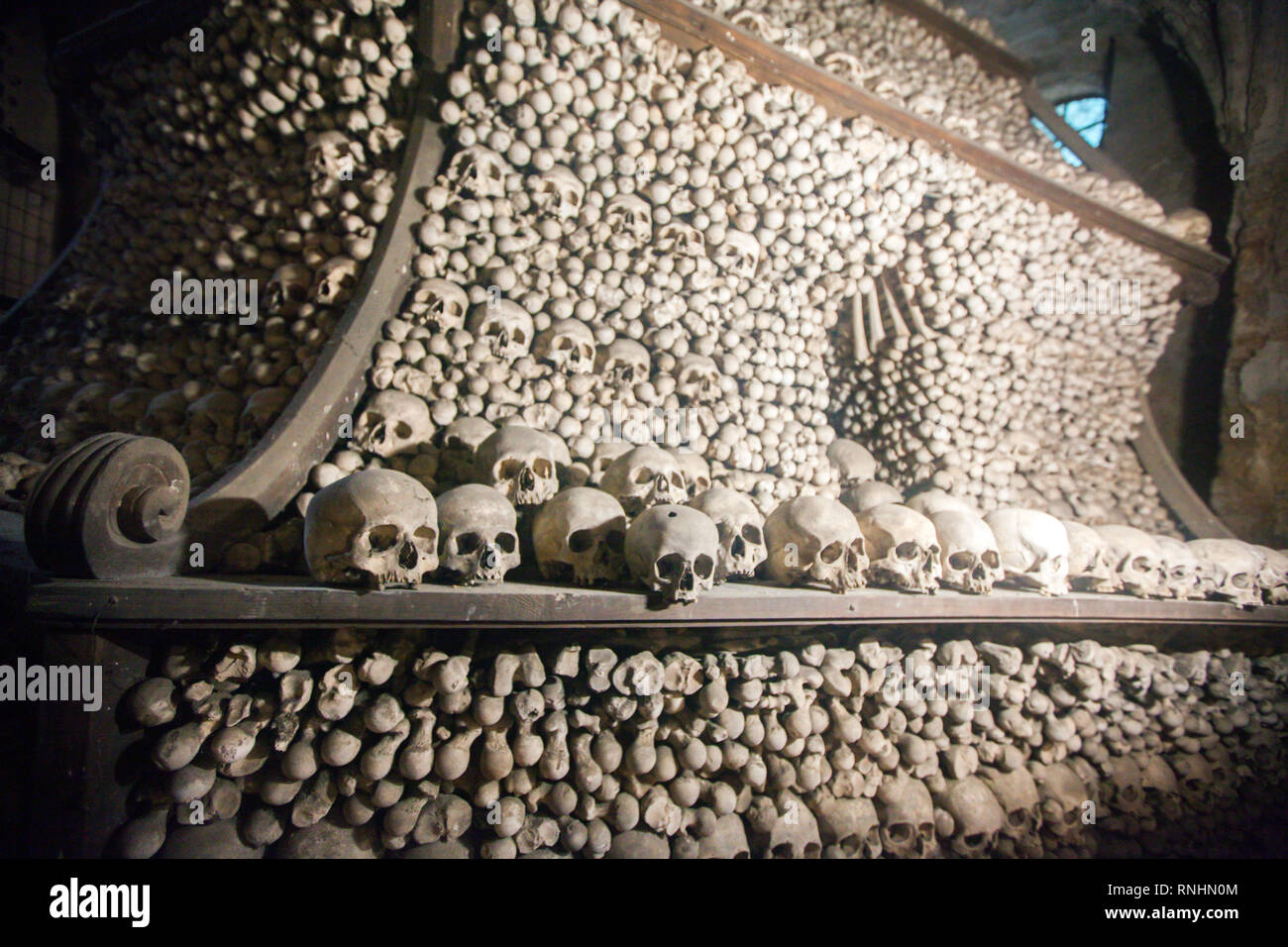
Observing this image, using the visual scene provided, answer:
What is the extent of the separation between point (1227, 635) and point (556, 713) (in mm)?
3524

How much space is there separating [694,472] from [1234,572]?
113 inches

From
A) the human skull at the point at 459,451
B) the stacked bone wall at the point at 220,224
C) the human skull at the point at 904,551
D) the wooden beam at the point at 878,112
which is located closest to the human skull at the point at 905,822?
the human skull at the point at 904,551

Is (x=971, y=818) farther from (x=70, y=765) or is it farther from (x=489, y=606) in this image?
(x=70, y=765)

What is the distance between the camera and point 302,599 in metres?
1.42

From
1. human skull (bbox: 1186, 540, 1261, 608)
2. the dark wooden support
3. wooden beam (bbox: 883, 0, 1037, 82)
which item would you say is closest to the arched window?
wooden beam (bbox: 883, 0, 1037, 82)

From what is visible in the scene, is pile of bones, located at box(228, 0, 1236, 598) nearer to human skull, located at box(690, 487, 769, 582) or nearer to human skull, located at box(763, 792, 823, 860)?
human skull, located at box(690, 487, 769, 582)

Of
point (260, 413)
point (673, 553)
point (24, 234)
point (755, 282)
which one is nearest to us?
point (673, 553)

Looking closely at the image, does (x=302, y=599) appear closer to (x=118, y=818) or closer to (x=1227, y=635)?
(x=118, y=818)

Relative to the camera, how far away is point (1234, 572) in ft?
9.59

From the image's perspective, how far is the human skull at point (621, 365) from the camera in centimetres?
262

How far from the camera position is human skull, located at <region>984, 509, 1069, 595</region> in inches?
98.0

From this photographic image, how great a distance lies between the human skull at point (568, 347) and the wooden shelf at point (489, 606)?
110cm

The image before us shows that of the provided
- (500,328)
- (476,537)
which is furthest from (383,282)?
(476,537)

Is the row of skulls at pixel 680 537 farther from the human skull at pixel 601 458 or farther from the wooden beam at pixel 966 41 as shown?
the wooden beam at pixel 966 41
